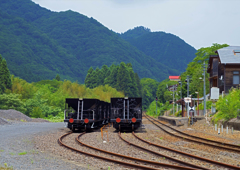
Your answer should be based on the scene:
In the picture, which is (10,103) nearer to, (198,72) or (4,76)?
(4,76)

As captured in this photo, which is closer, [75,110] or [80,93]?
[75,110]

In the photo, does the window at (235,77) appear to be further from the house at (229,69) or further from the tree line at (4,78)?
the tree line at (4,78)

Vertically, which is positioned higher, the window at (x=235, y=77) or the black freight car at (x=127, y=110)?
the window at (x=235, y=77)

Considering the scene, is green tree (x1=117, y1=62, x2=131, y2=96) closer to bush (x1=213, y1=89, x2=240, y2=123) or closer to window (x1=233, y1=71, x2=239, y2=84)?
window (x1=233, y1=71, x2=239, y2=84)

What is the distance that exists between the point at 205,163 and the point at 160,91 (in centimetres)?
12977

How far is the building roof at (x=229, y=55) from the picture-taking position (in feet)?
145

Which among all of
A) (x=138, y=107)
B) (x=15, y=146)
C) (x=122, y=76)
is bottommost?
(x=15, y=146)

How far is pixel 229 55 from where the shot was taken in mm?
46094

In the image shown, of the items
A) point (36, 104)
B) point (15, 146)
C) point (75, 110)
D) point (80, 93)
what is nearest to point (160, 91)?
point (80, 93)

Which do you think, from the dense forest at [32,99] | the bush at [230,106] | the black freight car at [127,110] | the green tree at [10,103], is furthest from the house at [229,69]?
the green tree at [10,103]

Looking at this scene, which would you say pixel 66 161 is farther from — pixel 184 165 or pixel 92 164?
pixel 184 165

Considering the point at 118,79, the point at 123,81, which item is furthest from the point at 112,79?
the point at 123,81

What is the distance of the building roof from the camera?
4428 centimetres

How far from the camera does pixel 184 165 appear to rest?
10.2 m
